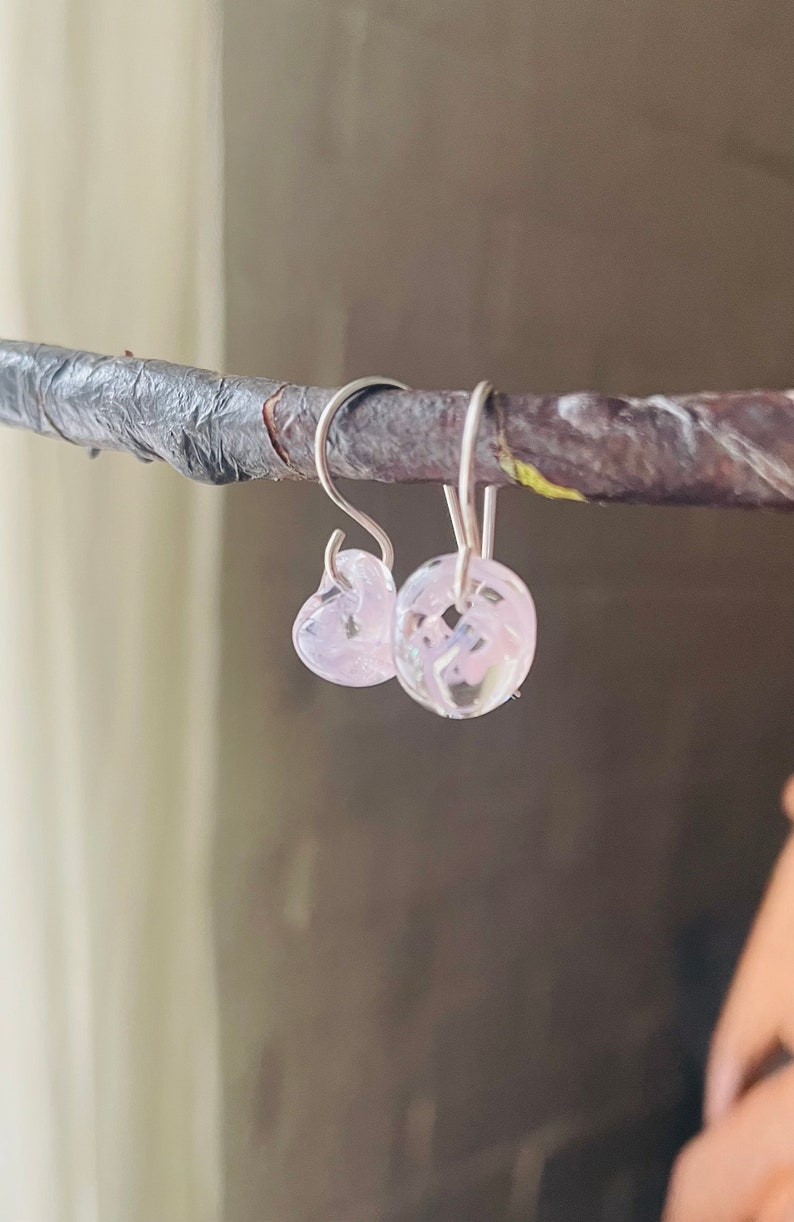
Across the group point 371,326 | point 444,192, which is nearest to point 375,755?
point 371,326

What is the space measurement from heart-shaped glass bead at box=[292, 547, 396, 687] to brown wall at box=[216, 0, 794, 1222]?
30 centimetres

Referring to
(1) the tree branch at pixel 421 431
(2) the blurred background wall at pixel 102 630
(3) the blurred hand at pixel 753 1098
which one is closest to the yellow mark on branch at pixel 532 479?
(1) the tree branch at pixel 421 431

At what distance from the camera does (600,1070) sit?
2.83 ft

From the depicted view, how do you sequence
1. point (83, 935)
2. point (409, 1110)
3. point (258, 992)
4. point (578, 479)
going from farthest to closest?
point (409, 1110) < point (258, 992) < point (83, 935) < point (578, 479)

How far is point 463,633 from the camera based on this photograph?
238mm

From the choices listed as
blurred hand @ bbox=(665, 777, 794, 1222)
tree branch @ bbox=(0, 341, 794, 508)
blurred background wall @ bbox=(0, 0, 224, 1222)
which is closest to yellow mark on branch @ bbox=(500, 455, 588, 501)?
tree branch @ bbox=(0, 341, 794, 508)

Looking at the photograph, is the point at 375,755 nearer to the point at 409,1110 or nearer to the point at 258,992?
the point at 258,992

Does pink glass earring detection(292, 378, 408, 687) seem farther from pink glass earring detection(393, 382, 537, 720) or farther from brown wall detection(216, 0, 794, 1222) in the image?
brown wall detection(216, 0, 794, 1222)

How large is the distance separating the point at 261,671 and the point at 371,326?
0.90ft

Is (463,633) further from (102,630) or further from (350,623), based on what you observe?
(102,630)

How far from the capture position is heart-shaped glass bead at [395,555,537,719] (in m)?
0.24

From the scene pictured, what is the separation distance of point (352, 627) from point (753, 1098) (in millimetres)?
794

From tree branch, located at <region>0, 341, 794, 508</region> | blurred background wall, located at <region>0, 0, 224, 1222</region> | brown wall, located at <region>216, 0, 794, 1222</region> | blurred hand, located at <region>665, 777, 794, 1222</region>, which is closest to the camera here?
tree branch, located at <region>0, 341, 794, 508</region>

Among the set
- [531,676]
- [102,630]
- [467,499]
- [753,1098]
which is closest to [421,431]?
[467,499]
